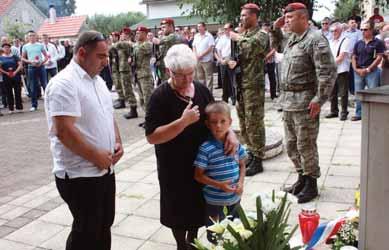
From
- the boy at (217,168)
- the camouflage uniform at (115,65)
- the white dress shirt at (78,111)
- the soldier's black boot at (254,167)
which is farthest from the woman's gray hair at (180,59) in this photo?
the camouflage uniform at (115,65)

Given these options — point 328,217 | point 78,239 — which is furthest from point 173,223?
point 328,217

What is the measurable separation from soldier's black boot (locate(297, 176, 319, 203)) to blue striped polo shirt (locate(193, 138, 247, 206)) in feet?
5.30

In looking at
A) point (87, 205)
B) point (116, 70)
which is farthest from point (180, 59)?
point (116, 70)

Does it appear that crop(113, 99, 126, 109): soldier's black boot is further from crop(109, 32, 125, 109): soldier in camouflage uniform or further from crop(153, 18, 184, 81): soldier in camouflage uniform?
crop(153, 18, 184, 81): soldier in camouflage uniform

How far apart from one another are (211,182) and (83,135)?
81 centimetres

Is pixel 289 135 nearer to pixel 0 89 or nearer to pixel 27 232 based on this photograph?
pixel 27 232

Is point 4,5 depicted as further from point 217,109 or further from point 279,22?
point 217,109

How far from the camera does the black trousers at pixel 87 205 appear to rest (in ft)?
7.90

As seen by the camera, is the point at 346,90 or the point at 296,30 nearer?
the point at 296,30

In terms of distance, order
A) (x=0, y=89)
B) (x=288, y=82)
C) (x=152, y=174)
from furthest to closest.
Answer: (x=0, y=89) < (x=152, y=174) < (x=288, y=82)

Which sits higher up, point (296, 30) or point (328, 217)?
point (296, 30)

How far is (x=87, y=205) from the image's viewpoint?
2.44 m

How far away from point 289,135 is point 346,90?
4.33m

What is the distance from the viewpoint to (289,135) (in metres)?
4.04
